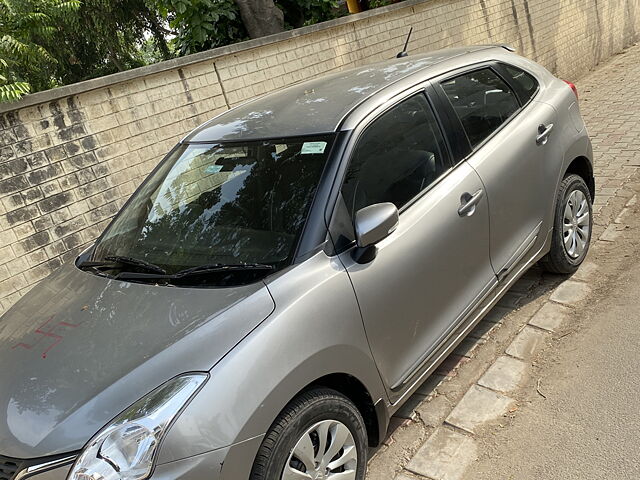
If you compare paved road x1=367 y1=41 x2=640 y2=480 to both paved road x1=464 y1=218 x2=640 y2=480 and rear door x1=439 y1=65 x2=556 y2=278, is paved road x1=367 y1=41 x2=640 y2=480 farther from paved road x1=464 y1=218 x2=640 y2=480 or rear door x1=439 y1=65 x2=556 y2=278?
rear door x1=439 y1=65 x2=556 y2=278

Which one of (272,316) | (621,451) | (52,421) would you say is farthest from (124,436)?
(621,451)

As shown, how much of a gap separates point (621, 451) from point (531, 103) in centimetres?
221

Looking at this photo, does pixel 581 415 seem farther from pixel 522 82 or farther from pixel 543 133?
pixel 522 82

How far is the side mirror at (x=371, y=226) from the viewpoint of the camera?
7.97 ft

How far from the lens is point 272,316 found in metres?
2.18

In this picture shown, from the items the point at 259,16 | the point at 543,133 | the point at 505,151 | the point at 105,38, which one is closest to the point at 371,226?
the point at 505,151

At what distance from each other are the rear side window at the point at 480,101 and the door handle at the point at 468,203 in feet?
1.20

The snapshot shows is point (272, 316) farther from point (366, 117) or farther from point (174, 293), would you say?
point (366, 117)

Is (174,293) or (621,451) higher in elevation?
(174,293)

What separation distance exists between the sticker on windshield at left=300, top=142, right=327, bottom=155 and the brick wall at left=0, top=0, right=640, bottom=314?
10.8ft

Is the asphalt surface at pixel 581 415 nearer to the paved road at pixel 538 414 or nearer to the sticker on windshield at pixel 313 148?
the paved road at pixel 538 414

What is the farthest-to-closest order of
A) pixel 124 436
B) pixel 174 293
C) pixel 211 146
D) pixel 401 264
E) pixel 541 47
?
1. pixel 541 47
2. pixel 211 146
3. pixel 401 264
4. pixel 174 293
5. pixel 124 436

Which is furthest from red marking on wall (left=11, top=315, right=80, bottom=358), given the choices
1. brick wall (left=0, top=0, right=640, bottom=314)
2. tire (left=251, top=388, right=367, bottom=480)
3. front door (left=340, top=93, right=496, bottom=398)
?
brick wall (left=0, top=0, right=640, bottom=314)

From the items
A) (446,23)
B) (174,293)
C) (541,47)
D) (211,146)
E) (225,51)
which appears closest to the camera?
(174,293)
